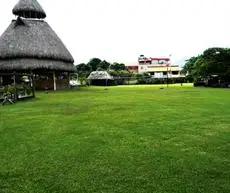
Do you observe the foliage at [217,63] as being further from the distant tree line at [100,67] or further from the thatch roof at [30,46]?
the distant tree line at [100,67]

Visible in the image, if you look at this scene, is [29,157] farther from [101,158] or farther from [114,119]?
[114,119]

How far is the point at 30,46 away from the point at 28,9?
21.1ft

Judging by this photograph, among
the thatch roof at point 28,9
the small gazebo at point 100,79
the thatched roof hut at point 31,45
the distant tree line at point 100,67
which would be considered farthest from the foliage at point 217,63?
the distant tree line at point 100,67

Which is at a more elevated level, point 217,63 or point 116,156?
point 217,63

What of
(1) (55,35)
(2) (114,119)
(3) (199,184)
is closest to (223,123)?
(2) (114,119)

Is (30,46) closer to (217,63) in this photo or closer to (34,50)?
(34,50)

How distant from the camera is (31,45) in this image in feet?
116

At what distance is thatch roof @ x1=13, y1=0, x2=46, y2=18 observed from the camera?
129 ft

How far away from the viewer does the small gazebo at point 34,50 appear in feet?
113

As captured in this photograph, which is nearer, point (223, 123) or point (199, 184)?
point (199, 184)

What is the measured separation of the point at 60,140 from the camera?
325 inches

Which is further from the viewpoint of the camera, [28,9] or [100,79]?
[100,79]

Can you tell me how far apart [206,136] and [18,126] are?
5.56 meters

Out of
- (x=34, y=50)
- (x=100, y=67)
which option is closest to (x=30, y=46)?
(x=34, y=50)
